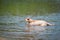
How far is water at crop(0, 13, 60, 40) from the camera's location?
160cm

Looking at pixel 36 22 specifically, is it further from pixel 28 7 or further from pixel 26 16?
pixel 28 7

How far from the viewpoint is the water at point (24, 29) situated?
160 cm

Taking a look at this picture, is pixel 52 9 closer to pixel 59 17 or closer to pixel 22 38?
pixel 59 17

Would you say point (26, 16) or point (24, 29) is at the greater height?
point (26, 16)

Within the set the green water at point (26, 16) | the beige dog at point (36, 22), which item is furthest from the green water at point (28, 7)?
the beige dog at point (36, 22)

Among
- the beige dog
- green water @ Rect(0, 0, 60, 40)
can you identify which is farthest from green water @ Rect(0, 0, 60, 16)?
the beige dog

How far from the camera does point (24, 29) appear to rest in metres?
1.73

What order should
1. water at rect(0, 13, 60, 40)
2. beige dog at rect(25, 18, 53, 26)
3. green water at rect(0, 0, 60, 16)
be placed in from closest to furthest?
water at rect(0, 13, 60, 40) → beige dog at rect(25, 18, 53, 26) → green water at rect(0, 0, 60, 16)

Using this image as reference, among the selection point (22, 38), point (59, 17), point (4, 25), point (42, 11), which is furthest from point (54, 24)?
point (4, 25)

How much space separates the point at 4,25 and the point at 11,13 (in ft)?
0.89

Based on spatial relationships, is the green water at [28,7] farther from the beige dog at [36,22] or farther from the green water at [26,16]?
the beige dog at [36,22]

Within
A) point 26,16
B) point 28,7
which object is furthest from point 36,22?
point 28,7

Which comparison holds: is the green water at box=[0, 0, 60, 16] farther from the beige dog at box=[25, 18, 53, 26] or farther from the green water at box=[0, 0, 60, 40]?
the beige dog at box=[25, 18, 53, 26]

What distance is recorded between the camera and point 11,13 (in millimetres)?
2029
